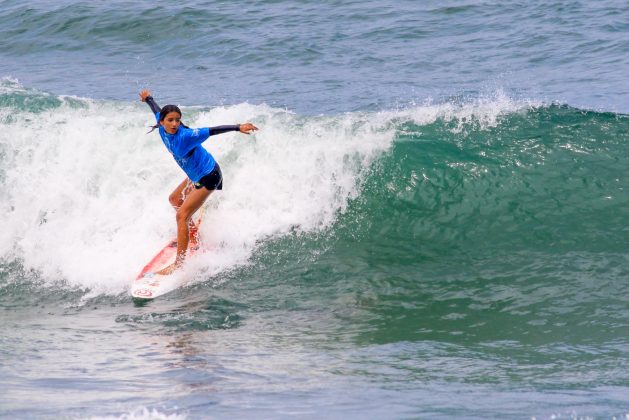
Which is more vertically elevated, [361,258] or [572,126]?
[572,126]

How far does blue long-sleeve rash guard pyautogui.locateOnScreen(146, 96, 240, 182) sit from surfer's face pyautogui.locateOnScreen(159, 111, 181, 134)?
97mm

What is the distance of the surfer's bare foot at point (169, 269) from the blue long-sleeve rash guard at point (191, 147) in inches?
32.8

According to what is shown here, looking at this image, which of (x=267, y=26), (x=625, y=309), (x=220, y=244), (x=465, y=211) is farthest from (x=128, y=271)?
(x=267, y=26)

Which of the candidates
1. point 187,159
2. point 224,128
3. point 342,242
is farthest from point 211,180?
point 342,242

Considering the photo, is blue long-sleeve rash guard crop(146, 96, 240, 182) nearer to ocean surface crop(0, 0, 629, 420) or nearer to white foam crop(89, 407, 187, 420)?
ocean surface crop(0, 0, 629, 420)

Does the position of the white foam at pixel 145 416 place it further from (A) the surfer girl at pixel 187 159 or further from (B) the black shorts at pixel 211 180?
(B) the black shorts at pixel 211 180

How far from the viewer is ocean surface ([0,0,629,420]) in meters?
5.68

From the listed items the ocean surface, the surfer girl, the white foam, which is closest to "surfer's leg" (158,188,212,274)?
the surfer girl

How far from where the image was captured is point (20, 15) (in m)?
20.5

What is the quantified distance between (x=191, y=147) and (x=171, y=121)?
365 mm

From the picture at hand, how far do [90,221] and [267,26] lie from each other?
8.86 meters

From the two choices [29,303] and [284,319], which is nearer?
[284,319]

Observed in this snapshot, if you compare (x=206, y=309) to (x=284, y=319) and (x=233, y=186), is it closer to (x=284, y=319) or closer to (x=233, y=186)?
(x=284, y=319)

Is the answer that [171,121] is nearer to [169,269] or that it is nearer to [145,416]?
[169,269]
